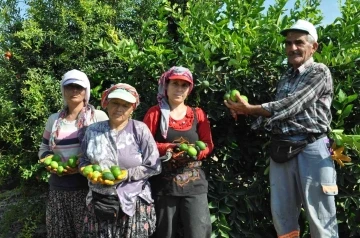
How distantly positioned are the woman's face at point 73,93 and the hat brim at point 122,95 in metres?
0.37

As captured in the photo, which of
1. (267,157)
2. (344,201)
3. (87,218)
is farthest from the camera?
(267,157)

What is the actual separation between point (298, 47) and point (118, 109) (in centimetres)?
143

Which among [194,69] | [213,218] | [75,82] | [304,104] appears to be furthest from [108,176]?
[304,104]

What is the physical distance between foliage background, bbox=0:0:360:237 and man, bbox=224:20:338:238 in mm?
276

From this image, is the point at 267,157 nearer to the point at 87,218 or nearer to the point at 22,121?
the point at 87,218

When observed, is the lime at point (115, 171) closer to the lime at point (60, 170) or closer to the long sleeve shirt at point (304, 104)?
the lime at point (60, 170)

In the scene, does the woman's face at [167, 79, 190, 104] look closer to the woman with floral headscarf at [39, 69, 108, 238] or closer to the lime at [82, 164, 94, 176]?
the woman with floral headscarf at [39, 69, 108, 238]

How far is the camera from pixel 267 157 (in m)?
3.93

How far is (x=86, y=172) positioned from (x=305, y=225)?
2090 mm

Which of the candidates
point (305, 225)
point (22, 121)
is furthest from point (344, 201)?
point (22, 121)

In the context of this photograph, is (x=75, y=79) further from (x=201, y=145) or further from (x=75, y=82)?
(x=201, y=145)

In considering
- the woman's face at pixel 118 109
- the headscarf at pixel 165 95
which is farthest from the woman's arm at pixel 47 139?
the headscarf at pixel 165 95

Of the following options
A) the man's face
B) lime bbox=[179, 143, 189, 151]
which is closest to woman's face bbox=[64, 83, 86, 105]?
lime bbox=[179, 143, 189, 151]

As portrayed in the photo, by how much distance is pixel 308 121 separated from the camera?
3.18 m
